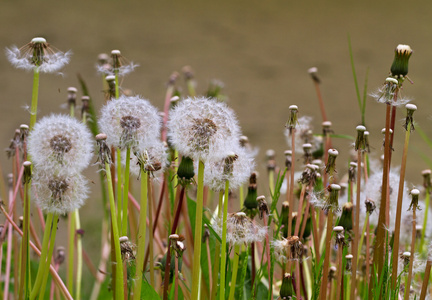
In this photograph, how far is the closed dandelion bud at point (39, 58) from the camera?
503 millimetres

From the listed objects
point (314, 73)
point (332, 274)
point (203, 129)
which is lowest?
point (332, 274)

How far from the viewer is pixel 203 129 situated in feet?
1.65

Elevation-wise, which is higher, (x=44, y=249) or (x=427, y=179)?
(x=427, y=179)

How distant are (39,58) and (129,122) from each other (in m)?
0.10

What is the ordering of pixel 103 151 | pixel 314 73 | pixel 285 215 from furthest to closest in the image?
pixel 314 73 → pixel 285 215 → pixel 103 151

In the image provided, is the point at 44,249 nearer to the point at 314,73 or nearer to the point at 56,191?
the point at 56,191

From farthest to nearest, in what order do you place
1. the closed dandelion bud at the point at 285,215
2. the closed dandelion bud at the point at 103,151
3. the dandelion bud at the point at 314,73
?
the dandelion bud at the point at 314,73, the closed dandelion bud at the point at 285,215, the closed dandelion bud at the point at 103,151

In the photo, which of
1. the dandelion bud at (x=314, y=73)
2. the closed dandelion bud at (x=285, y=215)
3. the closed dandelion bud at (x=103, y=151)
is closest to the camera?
the closed dandelion bud at (x=103, y=151)

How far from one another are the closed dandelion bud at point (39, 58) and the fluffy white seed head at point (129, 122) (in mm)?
58

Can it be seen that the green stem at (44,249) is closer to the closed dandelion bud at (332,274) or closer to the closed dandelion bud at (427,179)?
the closed dandelion bud at (332,274)

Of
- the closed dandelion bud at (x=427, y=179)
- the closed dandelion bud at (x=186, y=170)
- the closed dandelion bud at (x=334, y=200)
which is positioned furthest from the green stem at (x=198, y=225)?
the closed dandelion bud at (x=427, y=179)

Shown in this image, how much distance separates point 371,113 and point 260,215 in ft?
8.97

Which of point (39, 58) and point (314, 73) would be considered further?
point (314, 73)

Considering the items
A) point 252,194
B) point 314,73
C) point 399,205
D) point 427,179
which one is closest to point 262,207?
point 252,194
